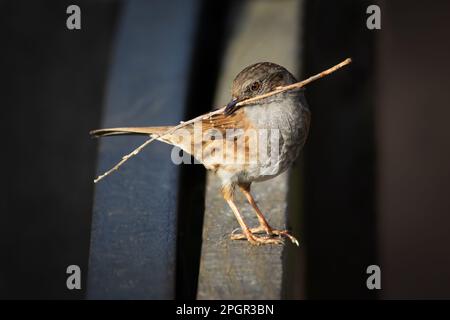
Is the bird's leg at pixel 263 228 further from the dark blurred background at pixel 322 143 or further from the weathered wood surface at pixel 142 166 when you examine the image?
the dark blurred background at pixel 322 143

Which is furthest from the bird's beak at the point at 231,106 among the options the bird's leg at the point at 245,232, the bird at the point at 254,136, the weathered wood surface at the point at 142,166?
the weathered wood surface at the point at 142,166

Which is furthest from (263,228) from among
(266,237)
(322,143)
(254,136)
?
(322,143)

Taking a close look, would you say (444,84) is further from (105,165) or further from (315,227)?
(105,165)

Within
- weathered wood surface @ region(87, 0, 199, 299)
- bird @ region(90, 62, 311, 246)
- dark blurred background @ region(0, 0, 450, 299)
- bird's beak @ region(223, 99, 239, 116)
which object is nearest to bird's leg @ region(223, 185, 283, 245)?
bird @ region(90, 62, 311, 246)

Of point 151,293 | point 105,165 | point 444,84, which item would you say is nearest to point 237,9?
point 444,84

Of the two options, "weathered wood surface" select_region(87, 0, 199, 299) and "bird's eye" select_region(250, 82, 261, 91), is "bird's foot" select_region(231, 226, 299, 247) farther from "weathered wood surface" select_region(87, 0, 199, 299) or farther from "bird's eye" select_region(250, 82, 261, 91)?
"bird's eye" select_region(250, 82, 261, 91)
